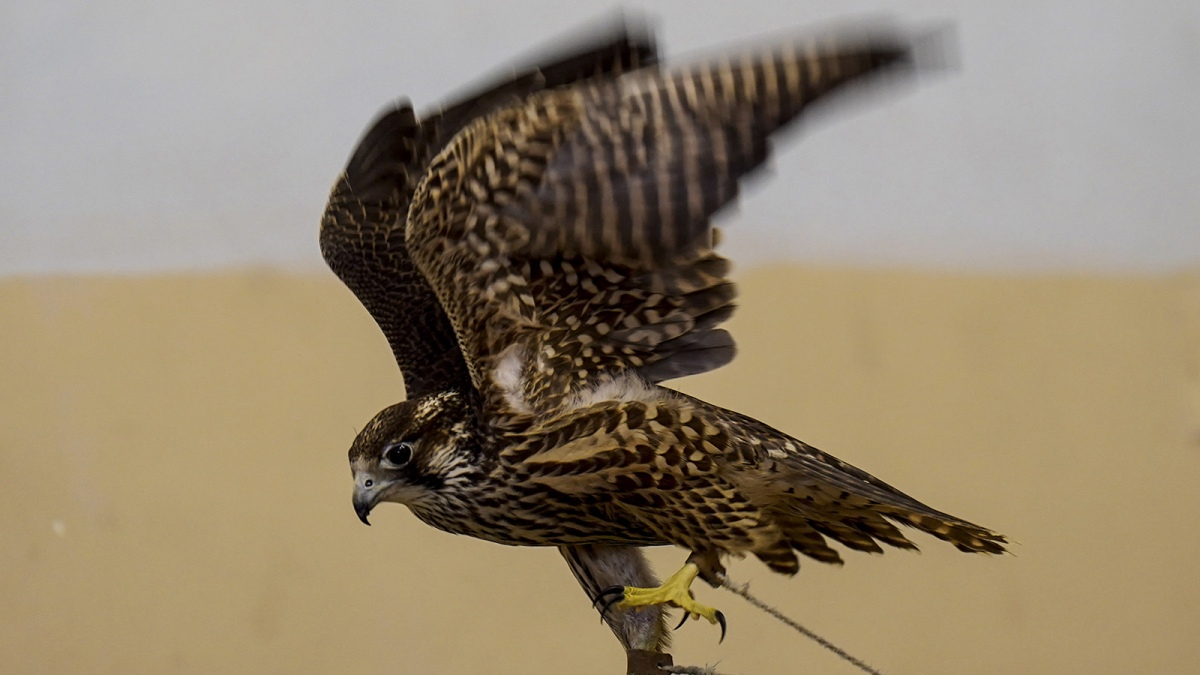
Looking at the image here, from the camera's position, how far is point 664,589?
1242mm

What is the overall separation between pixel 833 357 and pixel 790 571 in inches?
48.4

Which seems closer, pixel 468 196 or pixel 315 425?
pixel 468 196

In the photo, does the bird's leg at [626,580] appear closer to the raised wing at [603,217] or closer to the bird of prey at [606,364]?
the bird of prey at [606,364]

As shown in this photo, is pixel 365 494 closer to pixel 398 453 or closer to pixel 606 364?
pixel 398 453

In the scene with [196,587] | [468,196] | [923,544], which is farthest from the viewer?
[923,544]

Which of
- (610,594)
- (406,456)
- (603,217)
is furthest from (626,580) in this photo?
(603,217)

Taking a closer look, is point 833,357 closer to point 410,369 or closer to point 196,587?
point 410,369

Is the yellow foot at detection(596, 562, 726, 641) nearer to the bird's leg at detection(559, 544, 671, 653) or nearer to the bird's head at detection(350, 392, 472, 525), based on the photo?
the bird's leg at detection(559, 544, 671, 653)

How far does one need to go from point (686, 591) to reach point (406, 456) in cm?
34

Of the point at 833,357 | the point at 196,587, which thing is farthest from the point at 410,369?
the point at 833,357

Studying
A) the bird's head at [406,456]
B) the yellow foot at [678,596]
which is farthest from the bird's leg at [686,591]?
the bird's head at [406,456]

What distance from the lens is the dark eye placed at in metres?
1.29

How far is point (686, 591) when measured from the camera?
4.10 feet

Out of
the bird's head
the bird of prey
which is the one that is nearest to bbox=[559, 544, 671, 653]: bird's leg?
the bird of prey
